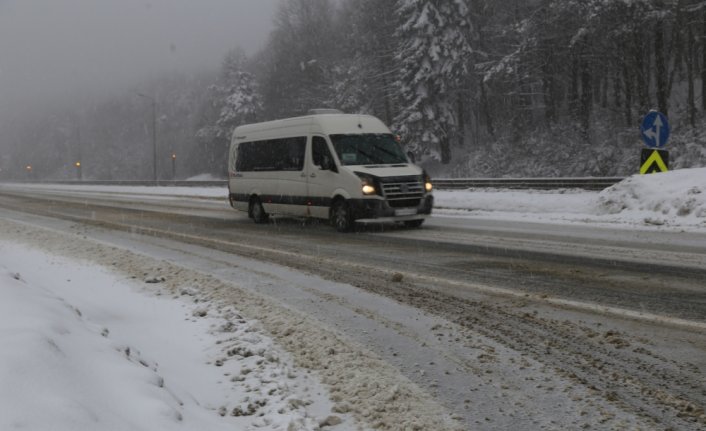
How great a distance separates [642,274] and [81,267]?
793cm

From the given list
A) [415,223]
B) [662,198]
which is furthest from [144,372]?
[662,198]

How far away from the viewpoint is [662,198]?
45.1 feet

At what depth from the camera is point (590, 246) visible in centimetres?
974

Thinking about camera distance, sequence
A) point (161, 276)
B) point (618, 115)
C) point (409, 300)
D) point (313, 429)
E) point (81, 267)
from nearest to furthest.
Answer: point (313, 429) < point (409, 300) < point (161, 276) < point (81, 267) < point (618, 115)

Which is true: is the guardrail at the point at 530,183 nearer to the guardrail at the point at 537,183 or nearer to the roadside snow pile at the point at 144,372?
the guardrail at the point at 537,183

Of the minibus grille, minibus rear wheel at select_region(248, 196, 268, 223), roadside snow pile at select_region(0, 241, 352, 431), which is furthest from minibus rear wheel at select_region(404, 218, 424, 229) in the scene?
roadside snow pile at select_region(0, 241, 352, 431)

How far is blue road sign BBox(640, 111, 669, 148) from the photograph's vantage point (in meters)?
14.3

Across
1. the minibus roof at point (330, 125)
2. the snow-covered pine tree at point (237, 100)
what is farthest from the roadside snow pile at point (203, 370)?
the snow-covered pine tree at point (237, 100)

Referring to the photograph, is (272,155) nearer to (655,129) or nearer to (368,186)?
(368,186)

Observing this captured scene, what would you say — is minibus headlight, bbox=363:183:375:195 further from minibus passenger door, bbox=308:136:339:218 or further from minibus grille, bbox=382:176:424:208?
minibus passenger door, bbox=308:136:339:218

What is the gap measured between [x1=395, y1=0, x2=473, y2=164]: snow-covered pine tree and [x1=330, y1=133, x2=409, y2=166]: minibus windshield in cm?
2572

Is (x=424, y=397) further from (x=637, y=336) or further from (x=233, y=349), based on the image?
(x=637, y=336)

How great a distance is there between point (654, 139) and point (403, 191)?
6673 millimetres

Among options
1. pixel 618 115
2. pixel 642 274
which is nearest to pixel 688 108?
pixel 618 115
